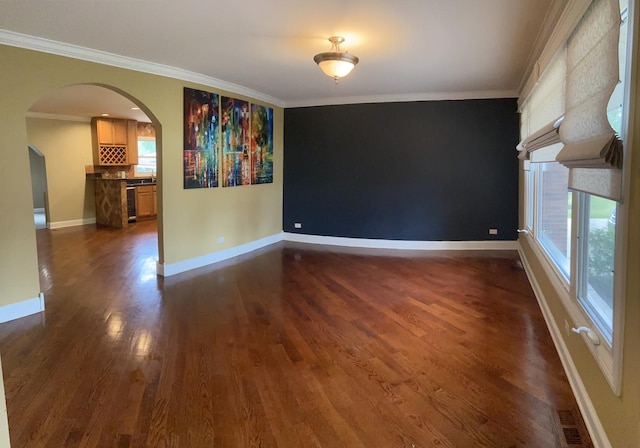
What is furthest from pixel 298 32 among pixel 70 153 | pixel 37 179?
pixel 37 179

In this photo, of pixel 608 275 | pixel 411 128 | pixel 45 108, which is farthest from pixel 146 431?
pixel 45 108

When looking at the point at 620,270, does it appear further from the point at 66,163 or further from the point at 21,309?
the point at 66,163

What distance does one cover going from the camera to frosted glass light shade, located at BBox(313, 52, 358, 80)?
12.2 ft

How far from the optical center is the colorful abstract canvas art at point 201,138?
5.32 m

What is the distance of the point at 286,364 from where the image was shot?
9.57 ft

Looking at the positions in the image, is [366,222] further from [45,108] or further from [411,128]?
[45,108]

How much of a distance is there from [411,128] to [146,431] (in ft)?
19.1

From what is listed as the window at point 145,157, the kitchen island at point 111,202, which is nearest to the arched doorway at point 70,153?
the kitchen island at point 111,202

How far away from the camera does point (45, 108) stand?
26.4 ft

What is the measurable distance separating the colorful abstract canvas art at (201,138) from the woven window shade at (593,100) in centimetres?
430

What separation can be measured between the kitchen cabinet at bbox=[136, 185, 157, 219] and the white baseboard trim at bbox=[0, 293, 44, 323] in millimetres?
6027

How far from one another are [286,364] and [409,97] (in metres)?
5.10

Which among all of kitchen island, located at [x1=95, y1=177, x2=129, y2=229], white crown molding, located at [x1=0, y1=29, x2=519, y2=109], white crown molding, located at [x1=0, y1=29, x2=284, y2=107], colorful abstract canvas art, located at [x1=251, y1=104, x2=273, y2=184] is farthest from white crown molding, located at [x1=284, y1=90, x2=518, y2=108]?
kitchen island, located at [x1=95, y1=177, x2=129, y2=229]

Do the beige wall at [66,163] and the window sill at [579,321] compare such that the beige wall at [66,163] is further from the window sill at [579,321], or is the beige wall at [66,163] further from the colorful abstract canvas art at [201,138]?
the window sill at [579,321]
